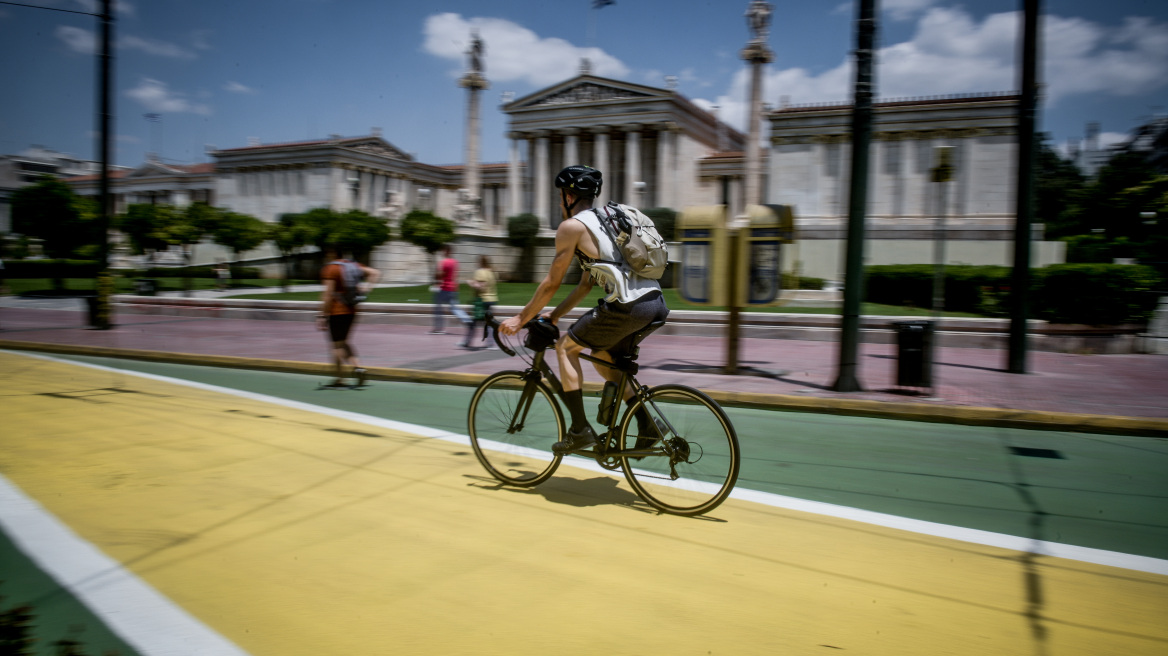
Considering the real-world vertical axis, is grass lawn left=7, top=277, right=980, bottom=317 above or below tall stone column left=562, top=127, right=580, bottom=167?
below

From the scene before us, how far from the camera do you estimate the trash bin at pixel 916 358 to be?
8750 mm

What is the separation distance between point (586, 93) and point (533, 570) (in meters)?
63.0

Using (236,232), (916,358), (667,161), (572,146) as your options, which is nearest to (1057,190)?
(667,161)

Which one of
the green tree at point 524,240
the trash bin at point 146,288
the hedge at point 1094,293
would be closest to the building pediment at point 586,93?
the green tree at point 524,240

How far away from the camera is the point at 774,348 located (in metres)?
14.8

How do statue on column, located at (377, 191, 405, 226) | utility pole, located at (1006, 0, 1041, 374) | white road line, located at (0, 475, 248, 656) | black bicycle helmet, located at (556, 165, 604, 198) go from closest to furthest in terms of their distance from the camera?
1. white road line, located at (0, 475, 248, 656)
2. black bicycle helmet, located at (556, 165, 604, 198)
3. utility pole, located at (1006, 0, 1041, 374)
4. statue on column, located at (377, 191, 405, 226)

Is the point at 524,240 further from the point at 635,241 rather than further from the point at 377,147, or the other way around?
the point at 635,241

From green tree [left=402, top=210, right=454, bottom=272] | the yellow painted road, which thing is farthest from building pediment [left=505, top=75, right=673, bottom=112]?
the yellow painted road

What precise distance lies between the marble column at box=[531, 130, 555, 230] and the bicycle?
6128 centimetres

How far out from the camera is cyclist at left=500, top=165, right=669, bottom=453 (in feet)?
13.3

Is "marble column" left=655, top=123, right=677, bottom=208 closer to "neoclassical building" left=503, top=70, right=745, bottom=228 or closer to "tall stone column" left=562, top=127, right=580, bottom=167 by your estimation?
"neoclassical building" left=503, top=70, right=745, bottom=228

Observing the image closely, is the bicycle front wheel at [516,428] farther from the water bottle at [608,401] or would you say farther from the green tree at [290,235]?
the green tree at [290,235]

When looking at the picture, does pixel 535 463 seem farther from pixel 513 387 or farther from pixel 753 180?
pixel 753 180

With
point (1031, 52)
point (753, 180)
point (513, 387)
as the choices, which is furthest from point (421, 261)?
point (513, 387)
